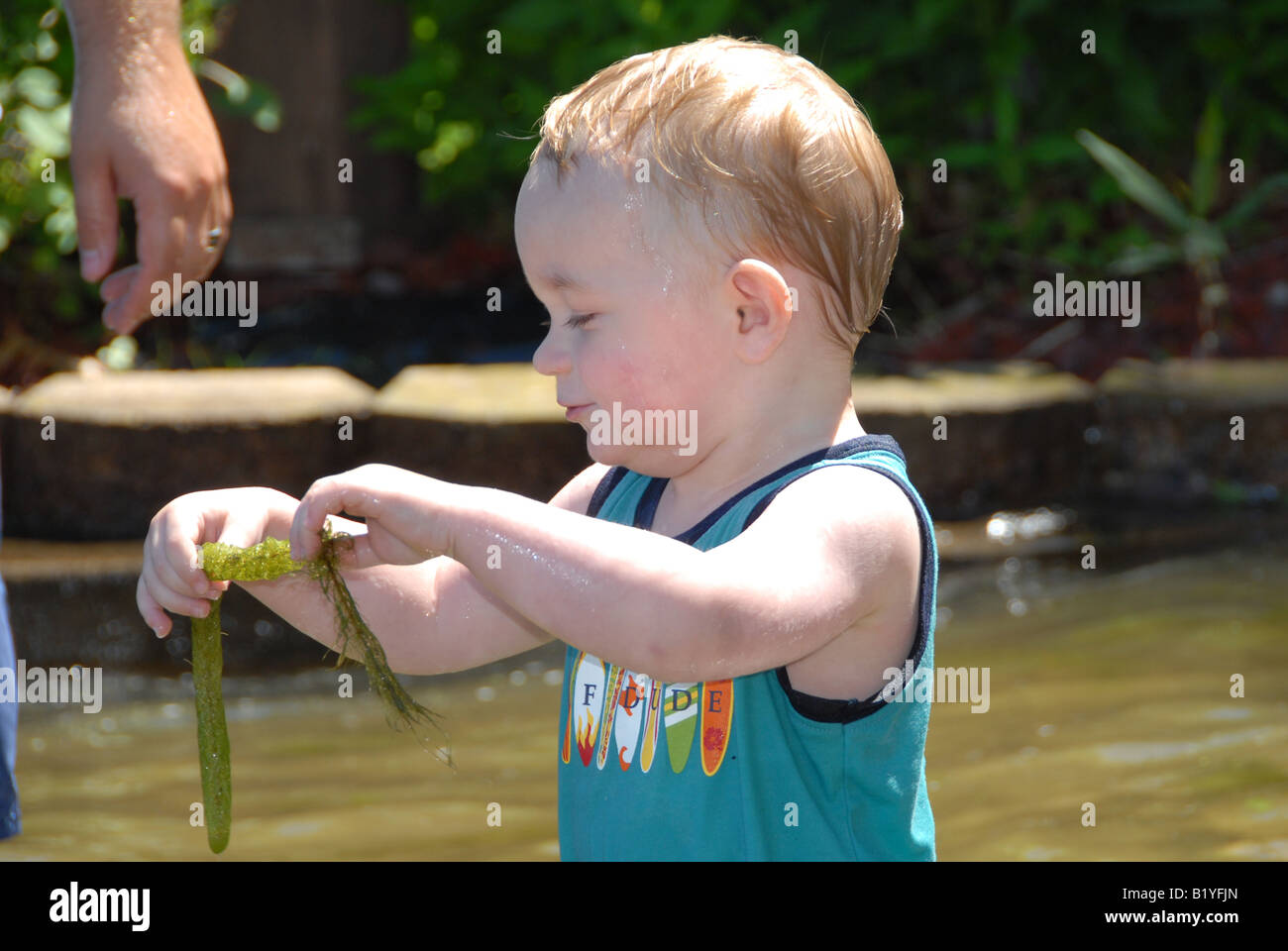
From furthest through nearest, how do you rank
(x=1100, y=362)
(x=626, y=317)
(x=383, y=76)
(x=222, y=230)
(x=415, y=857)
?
(x=383, y=76)
(x=1100, y=362)
(x=415, y=857)
(x=222, y=230)
(x=626, y=317)

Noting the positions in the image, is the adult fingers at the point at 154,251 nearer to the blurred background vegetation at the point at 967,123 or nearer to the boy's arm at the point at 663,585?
the boy's arm at the point at 663,585

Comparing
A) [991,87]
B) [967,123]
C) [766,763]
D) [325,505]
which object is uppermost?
[991,87]

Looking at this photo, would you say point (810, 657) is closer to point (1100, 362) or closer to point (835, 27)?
point (1100, 362)

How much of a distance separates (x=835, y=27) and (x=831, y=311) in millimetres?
4882

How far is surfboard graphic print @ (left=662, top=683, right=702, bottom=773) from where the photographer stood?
1.80m

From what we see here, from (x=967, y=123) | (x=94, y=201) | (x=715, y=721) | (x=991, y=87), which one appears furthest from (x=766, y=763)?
(x=967, y=123)

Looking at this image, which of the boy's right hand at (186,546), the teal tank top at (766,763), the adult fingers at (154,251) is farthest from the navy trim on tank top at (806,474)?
the adult fingers at (154,251)

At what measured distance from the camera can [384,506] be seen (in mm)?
1641

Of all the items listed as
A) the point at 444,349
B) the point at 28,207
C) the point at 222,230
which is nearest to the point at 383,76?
the point at 444,349

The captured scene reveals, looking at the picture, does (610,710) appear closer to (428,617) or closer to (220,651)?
(428,617)

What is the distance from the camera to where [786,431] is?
1855 millimetres

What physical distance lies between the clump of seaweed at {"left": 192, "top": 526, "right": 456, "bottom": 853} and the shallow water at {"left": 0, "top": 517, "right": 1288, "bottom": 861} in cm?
123

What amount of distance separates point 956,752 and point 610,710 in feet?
6.00
